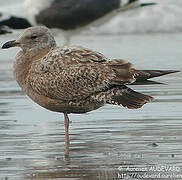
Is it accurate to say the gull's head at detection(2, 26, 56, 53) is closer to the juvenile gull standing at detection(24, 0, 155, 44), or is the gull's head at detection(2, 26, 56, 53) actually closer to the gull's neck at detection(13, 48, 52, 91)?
the gull's neck at detection(13, 48, 52, 91)

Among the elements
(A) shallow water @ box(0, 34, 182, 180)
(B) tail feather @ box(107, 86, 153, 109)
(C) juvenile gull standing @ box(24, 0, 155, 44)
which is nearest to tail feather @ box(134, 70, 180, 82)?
(B) tail feather @ box(107, 86, 153, 109)

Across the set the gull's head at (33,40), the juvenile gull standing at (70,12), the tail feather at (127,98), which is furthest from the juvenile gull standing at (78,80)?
the juvenile gull standing at (70,12)

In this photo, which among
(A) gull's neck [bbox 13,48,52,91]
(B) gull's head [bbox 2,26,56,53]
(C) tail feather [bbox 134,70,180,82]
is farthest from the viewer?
(B) gull's head [bbox 2,26,56,53]

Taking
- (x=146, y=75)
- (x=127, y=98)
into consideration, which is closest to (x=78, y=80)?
(x=127, y=98)

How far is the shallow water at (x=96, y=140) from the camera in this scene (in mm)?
6676

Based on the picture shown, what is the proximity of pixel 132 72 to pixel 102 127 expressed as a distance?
1236 millimetres

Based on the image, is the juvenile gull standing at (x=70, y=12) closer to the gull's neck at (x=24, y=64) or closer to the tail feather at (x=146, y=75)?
the gull's neck at (x=24, y=64)

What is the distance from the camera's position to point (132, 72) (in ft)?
25.3

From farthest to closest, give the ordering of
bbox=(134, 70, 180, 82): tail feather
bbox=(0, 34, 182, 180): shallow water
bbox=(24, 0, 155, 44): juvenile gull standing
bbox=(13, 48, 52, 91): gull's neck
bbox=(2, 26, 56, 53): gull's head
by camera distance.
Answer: bbox=(24, 0, 155, 44): juvenile gull standing, bbox=(2, 26, 56, 53): gull's head, bbox=(13, 48, 52, 91): gull's neck, bbox=(134, 70, 180, 82): tail feather, bbox=(0, 34, 182, 180): shallow water

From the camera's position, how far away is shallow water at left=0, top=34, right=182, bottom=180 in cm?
668

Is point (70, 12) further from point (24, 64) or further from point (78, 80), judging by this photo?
point (78, 80)

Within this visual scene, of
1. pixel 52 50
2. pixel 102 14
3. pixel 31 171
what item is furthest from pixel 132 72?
pixel 102 14

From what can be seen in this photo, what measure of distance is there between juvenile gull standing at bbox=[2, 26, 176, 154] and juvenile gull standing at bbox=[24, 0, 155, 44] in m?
8.14

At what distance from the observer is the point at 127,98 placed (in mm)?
7602
